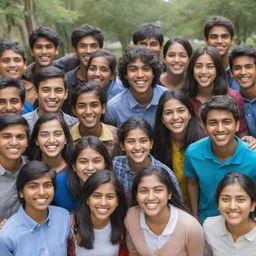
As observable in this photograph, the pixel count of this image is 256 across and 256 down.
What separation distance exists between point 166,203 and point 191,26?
25.4m

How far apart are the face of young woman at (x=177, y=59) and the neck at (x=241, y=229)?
2669 millimetres

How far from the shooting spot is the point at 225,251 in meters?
4.33

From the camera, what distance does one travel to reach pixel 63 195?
4.82 meters

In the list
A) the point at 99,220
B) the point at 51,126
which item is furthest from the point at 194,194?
the point at 51,126

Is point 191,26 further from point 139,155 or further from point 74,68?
point 139,155

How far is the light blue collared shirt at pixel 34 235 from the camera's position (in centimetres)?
420

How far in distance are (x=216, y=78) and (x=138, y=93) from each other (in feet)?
3.26

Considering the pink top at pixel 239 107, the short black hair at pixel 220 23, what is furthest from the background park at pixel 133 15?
the pink top at pixel 239 107

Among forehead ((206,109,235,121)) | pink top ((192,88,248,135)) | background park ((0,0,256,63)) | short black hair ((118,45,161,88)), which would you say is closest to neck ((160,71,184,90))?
short black hair ((118,45,161,88))

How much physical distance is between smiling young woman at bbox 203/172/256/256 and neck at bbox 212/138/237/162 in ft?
1.37

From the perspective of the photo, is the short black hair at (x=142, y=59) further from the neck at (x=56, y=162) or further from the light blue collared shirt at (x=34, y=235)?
the light blue collared shirt at (x=34, y=235)

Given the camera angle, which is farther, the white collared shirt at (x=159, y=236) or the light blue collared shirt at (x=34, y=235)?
the white collared shirt at (x=159, y=236)

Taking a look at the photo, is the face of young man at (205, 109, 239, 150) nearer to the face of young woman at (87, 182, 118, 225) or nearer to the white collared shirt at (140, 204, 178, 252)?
the white collared shirt at (140, 204, 178, 252)

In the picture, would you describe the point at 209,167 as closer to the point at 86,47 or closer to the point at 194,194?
the point at 194,194
